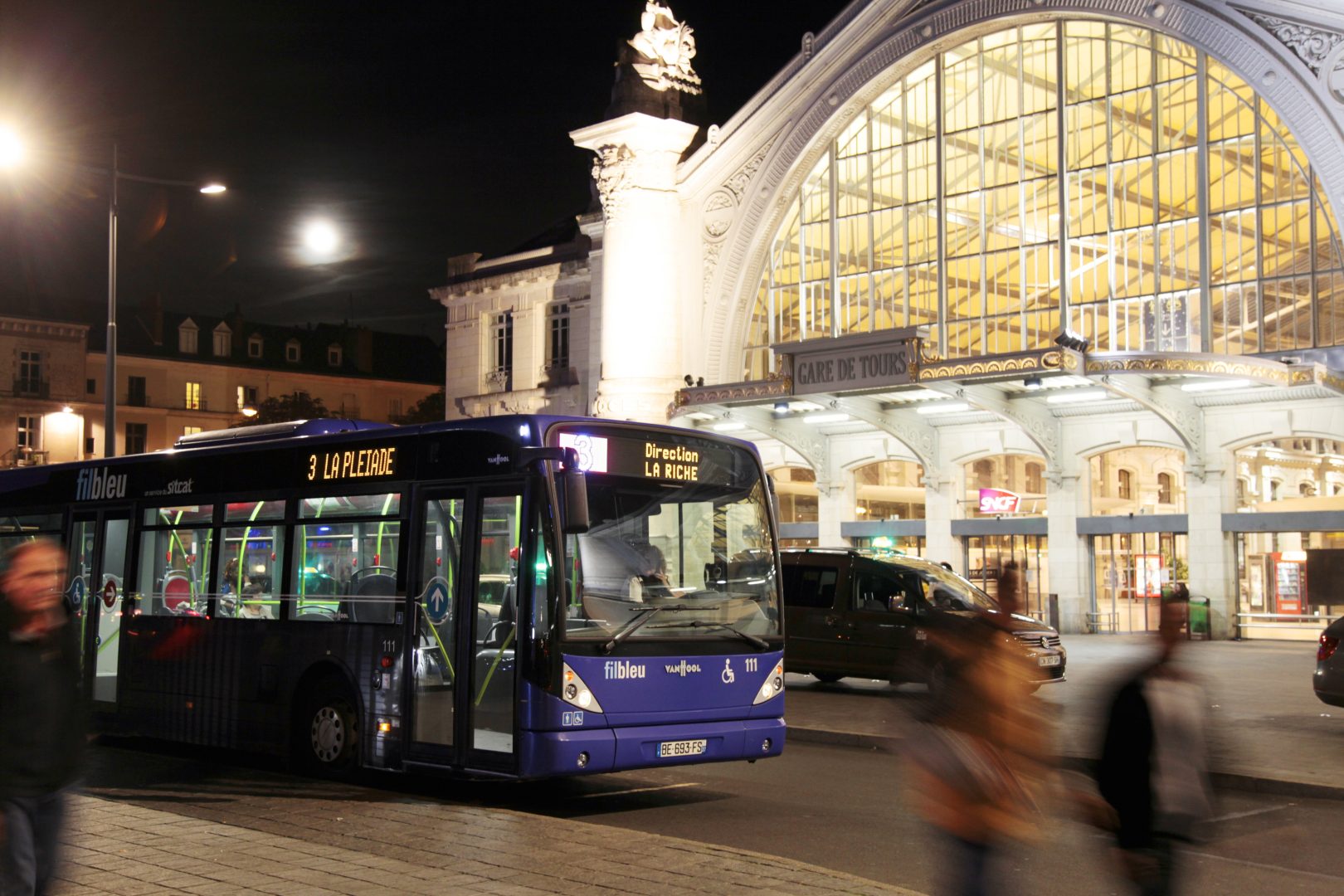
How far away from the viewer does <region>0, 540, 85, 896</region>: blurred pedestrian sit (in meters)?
5.57

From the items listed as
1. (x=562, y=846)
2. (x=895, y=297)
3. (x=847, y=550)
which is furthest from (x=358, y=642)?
(x=895, y=297)

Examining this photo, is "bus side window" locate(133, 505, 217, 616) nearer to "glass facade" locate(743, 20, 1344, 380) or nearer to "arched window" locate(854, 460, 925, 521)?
"glass facade" locate(743, 20, 1344, 380)

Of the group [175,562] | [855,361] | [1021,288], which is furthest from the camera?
[1021,288]

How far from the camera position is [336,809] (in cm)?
1053

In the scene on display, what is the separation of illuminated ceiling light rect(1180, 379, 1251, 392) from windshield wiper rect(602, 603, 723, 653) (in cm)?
2003

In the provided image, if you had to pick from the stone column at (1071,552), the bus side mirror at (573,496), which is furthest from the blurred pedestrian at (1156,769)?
the stone column at (1071,552)

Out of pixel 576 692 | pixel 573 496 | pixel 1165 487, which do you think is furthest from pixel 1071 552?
pixel 573 496

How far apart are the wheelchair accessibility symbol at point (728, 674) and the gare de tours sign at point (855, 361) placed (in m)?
19.8

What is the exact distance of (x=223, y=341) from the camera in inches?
3509

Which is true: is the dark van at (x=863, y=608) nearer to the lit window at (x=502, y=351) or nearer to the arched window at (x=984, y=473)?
the arched window at (x=984, y=473)

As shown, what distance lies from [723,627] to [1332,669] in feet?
24.0

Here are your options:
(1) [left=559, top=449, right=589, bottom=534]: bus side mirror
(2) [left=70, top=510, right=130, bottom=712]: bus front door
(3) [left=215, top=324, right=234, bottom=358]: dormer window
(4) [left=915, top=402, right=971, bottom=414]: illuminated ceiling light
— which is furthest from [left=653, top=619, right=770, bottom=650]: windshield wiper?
(3) [left=215, top=324, right=234, bottom=358]: dormer window

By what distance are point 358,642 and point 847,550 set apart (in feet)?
35.7

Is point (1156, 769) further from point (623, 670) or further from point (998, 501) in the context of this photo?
point (998, 501)
